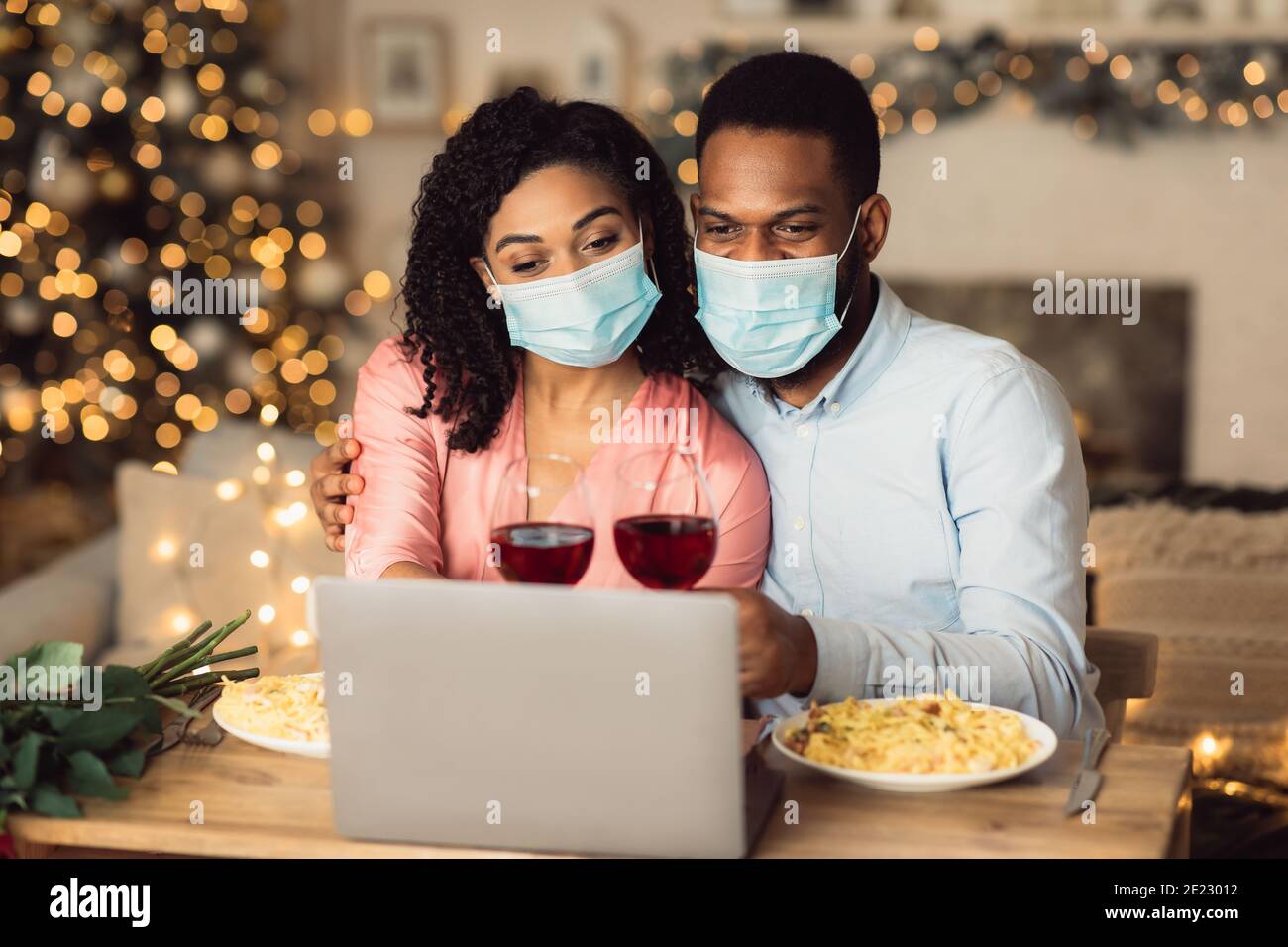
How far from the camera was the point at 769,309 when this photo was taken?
1793 millimetres

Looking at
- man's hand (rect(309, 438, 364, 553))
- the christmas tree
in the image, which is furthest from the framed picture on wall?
man's hand (rect(309, 438, 364, 553))

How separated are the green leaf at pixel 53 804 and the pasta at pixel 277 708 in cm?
18

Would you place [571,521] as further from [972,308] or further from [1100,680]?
[972,308]

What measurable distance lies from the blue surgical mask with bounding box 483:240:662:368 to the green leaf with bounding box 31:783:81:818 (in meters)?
0.86

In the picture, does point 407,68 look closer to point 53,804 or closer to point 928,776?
point 53,804

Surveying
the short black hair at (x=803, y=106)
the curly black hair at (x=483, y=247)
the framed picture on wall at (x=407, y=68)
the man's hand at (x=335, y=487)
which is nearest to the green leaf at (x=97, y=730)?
the man's hand at (x=335, y=487)

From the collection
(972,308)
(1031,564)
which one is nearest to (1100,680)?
(1031,564)

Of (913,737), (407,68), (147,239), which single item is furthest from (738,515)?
(407,68)

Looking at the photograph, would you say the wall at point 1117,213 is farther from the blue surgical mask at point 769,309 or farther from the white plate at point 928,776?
the white plate at point 928,776

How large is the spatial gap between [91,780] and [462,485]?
0.72 metres

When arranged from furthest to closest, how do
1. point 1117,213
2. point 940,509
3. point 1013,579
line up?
point 1117,213 → point 940,509 → point 1013,579

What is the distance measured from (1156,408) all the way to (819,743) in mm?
3847

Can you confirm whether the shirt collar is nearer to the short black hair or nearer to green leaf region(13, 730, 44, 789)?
the short black hair

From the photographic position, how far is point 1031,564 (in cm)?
159
